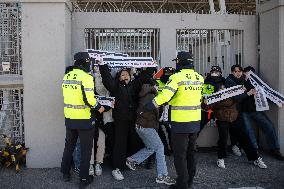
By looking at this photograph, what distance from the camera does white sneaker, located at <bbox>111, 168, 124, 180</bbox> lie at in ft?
19.8

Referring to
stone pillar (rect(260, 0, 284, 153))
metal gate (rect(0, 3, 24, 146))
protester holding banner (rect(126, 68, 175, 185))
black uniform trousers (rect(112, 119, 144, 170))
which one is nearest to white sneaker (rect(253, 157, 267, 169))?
stone pillar (rect(260, 0, 284, 153))

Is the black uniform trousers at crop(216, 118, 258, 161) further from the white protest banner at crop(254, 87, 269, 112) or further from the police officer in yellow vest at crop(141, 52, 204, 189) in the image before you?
the police officer in yellow vest at crop(141, 52, 204, 189)

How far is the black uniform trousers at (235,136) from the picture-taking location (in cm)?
670

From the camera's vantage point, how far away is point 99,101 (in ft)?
19.9

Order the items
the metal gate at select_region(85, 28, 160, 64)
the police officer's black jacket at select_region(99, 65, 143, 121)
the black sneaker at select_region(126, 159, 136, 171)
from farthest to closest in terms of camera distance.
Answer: the metal gate at select_region(85, 28, 160, 64) → the black sneaker at select_region(126, 159, 136, 171) → the police officer's black jacket at select_region(99, 65, 143, 121)

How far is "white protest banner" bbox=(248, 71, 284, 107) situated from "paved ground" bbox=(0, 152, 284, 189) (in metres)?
1.22

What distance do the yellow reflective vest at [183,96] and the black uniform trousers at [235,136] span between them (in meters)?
1.43

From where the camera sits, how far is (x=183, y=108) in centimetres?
533

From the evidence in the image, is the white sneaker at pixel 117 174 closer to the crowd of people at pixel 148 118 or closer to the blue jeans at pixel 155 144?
the crowd of people at pixel 148 118

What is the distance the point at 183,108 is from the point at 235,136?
2178 millimetres

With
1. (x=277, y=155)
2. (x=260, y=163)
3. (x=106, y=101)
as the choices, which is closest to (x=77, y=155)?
(x=106, y=101)

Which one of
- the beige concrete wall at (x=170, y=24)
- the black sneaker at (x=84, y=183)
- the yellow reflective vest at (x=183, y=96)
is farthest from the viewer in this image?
Result: the beige concrete wall at (x=170, y=24)

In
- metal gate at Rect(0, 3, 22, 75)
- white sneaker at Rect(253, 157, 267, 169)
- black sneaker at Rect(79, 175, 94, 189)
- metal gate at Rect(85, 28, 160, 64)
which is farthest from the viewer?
metal gate at Rect(85, 28, 160, 64)

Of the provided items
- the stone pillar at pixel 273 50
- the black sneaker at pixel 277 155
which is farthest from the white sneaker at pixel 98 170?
the stone pillar at pixel 273 50
